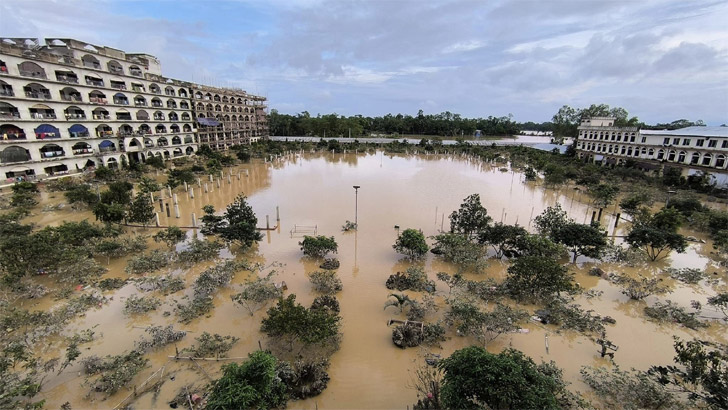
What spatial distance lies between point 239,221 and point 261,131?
6231cm

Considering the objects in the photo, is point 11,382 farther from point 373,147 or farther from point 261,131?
point 261,131

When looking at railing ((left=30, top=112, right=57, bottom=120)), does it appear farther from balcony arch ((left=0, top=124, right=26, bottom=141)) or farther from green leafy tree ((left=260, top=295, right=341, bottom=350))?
green leafy tree ((left=260, top=295, right=341, bottom=350))

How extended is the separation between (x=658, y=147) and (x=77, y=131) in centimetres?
6923

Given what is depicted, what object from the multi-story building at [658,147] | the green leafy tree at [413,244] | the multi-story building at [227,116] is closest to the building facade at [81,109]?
the multi-story building at [227,116]

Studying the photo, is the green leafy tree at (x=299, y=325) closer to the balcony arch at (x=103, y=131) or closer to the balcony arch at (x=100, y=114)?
the balcony arch at (x=103, y=131)

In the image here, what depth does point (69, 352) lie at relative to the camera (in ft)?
32.3

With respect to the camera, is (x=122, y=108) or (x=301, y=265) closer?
(x=301, y=265)

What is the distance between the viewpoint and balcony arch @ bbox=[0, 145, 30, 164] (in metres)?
28.8

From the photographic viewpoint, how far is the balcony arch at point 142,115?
143 ft

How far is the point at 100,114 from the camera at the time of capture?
3794cm

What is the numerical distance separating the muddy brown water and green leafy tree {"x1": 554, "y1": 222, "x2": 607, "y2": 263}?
1239 mm

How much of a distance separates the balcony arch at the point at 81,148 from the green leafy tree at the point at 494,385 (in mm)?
44100

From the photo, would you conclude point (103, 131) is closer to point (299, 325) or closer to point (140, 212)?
point (140, 212)

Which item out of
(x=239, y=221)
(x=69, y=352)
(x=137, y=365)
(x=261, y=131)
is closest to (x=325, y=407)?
(x=137, y=365)
